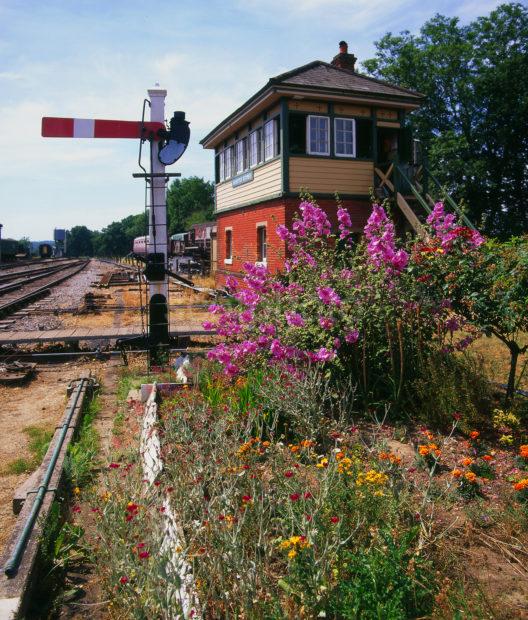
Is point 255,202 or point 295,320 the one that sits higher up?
point 255,202

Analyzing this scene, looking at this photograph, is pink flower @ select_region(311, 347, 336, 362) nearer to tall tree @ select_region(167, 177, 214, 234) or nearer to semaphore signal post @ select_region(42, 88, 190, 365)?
semaphore signal post @ select_region(42, 88, 190, 365)

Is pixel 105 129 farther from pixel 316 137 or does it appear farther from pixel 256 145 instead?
pixel 256 145

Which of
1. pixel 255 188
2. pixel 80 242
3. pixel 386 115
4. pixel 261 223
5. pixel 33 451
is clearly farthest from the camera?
pixel 80 242

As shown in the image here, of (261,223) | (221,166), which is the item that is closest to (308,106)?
(261,223)

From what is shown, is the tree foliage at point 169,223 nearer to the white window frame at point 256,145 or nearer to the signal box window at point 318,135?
the white window frame at point 256,145

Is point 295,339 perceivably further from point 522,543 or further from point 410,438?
point 522,543

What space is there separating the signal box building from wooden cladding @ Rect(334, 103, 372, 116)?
0.02 m

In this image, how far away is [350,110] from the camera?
14.5 metres

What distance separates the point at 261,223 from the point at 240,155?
3347 millimetres

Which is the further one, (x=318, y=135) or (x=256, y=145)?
(x=256, y=145)

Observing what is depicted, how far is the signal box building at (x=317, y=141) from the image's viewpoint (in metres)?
13.8

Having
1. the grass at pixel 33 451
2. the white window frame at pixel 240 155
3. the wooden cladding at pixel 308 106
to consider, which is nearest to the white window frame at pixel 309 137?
the wooden cladding at pixel 308 106

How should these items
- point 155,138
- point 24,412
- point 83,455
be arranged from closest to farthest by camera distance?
point 83,455, point 24,412, point 155,138

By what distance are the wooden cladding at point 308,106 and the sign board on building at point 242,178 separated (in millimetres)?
2803
